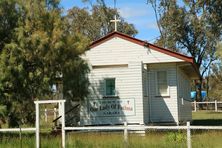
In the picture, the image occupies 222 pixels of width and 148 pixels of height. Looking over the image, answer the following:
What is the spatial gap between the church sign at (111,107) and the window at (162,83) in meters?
3.11

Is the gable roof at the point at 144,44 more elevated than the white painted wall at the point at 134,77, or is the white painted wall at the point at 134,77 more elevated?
the gable roof at the point at 144,44

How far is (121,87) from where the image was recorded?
25562 millimetres

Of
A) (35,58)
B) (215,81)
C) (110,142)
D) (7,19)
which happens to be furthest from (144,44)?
(215,81)

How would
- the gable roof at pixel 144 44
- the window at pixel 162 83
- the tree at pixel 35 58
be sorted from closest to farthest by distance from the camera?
the tree at pixel 35 58, the gable roof at pixel 144 44, the window at pixel 162 83

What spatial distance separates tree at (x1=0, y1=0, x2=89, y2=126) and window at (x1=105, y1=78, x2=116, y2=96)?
258 centimetres

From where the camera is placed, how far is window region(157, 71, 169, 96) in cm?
2770

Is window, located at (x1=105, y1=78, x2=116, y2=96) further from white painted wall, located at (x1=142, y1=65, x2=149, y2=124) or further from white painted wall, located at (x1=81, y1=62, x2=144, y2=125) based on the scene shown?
white painted wall, located at (x1=142, y1=65, x2=149, y2=124)

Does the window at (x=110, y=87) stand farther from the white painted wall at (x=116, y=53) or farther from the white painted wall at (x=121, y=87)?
the white painted wall at (x=116, y=53)

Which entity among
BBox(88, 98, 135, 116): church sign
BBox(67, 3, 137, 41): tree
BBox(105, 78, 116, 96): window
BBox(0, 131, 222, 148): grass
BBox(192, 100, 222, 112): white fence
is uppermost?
BBox(67, 3, 137, 41): tree

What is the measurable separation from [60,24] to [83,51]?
5.57 ft

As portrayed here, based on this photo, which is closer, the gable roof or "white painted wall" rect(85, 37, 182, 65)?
the gable roof

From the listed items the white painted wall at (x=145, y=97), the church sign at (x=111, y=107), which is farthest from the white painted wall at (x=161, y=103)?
the church sign at (x=111, y=107)

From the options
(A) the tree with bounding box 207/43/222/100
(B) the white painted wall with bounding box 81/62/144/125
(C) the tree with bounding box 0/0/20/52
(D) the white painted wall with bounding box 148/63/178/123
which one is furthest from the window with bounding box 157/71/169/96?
(A) the tree with bounding box 207/43/222/100

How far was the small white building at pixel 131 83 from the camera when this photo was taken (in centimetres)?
2522
